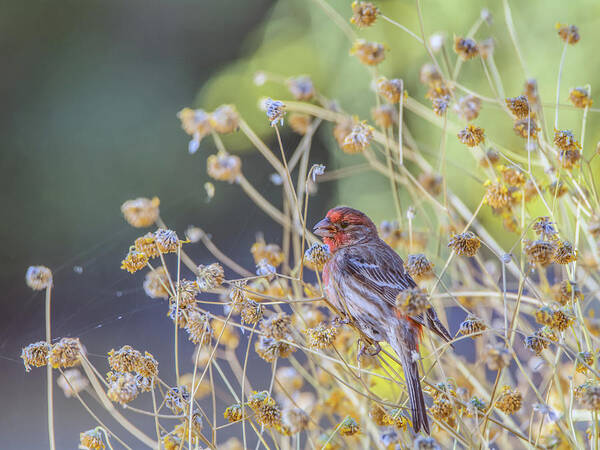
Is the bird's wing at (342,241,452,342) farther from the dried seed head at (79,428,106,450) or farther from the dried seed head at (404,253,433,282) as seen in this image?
the dried seed head at (79,428,106,450)

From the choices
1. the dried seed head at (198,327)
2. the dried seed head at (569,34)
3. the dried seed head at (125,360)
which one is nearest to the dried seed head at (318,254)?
the dried seed head at (198,327)

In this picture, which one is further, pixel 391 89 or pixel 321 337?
pixel 391 89

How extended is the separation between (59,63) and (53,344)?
11.2ft

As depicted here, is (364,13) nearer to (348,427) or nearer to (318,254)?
(318,254)

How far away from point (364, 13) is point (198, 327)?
939mm

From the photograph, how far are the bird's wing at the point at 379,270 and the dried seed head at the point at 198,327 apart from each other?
539mm

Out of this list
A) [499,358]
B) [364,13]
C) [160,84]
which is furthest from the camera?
[160,84]

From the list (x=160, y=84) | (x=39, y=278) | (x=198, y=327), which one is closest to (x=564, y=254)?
(x=198, y=327)

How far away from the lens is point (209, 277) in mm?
1374

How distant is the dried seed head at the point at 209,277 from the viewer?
4.49 feet

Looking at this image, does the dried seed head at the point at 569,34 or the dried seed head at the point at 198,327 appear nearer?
the dried seed head at the point at 198,327

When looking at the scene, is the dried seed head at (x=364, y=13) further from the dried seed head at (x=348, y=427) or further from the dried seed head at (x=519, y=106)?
the dried seed head at (x=348, y=427)

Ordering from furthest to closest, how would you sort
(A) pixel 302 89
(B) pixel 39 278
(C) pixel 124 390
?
(A) pixel 302 89, (B) pixel 39 278, (C) pixel 124 390

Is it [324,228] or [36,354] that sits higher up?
[324,228]
